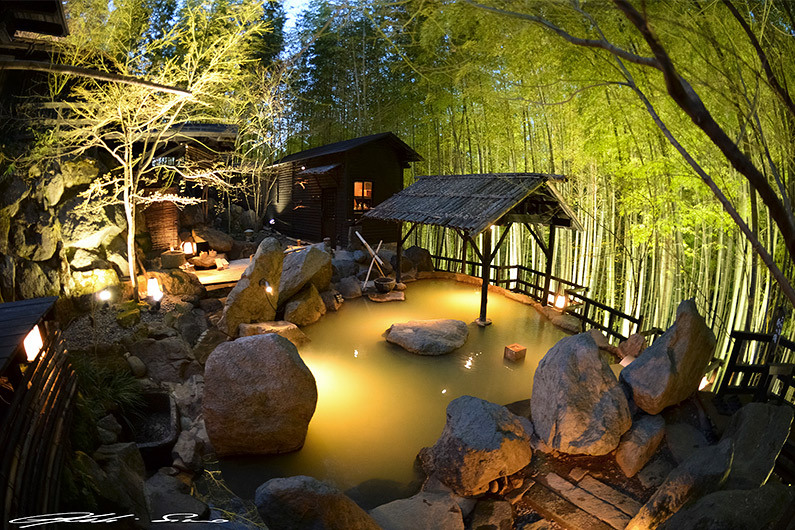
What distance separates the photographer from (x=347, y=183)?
15344 millimetres

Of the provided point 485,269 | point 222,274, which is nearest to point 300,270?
point 222,274

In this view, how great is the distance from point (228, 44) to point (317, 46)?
38.3 ft

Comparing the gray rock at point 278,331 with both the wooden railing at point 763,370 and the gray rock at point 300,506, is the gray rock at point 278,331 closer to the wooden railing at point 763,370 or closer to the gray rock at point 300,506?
Result: the gray rock at point 300,506

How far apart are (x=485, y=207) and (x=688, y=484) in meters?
6.07

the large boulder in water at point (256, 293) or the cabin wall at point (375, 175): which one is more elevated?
the cabin wall at point (375, 175)

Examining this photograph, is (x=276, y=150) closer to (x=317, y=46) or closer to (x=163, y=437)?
(x=317, y=46)

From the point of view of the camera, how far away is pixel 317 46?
18.3 meters

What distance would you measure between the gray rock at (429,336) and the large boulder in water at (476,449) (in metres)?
2.86

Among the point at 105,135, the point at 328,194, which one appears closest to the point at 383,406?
the point at 105,135

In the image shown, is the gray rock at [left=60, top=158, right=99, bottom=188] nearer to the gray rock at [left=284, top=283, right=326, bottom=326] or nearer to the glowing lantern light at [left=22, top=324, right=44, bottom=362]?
the gray rock at [left=284, top=283, right=326, bottom=326]

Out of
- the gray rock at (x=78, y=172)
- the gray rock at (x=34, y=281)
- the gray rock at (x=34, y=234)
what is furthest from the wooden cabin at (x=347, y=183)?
the gray rock at (x=34, y=281)

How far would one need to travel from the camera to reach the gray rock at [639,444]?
436cm

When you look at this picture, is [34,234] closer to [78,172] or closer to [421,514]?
[78,172]

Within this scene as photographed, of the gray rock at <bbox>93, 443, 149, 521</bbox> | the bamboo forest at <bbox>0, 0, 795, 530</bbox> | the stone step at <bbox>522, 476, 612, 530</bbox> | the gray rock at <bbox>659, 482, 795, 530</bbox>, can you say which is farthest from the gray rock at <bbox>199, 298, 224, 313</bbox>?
the gray rock at <bbox>659, 482, 795, 530</bbox>
